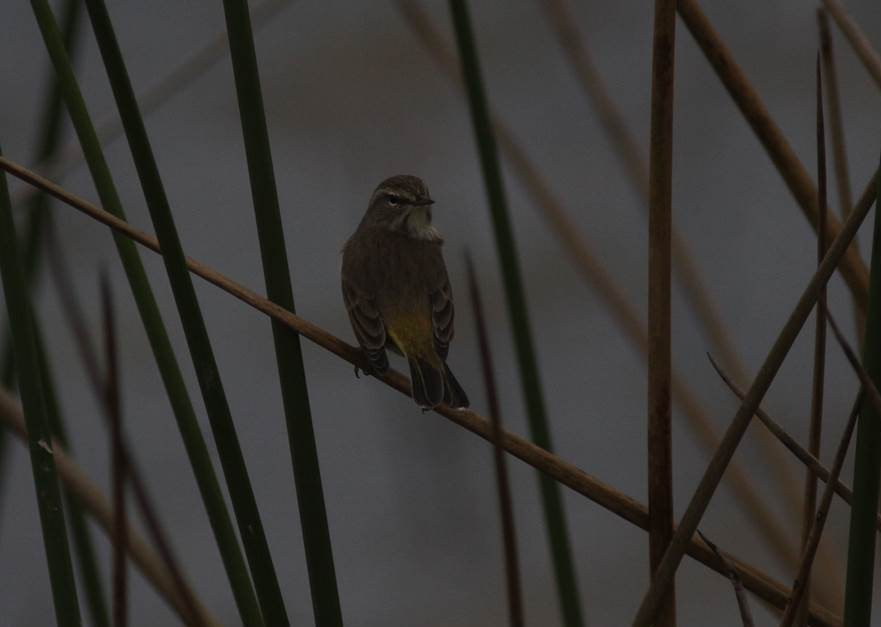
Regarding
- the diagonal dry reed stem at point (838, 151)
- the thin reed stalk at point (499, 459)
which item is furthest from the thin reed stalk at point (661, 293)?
the diagonal dry reed stem at point (838, 151)

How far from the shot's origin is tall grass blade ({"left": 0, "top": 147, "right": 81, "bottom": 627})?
2.14m

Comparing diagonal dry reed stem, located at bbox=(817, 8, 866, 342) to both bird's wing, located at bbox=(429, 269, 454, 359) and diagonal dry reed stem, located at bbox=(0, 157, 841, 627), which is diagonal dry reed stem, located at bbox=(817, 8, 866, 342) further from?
bird's wing, located at bbox=(429, 269, 454, 359)

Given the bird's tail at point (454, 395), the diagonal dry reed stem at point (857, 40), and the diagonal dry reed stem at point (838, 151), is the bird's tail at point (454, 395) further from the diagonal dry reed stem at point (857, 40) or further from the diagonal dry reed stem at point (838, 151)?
the diagonal dry reed stem at point (857, 40)

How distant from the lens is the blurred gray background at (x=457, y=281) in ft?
21.2

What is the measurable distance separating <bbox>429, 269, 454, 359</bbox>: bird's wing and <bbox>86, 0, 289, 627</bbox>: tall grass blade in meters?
1.72

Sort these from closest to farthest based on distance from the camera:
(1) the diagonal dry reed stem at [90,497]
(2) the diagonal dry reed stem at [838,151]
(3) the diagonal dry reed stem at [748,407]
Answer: (3) the diagonal dry reed stem at [748,407] < (1) the diagonal dry reed stem at [90,497] < (2) the diagonal dry reed stem at [838,151]

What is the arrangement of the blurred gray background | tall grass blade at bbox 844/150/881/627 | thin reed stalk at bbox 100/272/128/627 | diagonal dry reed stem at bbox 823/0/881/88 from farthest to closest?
the blurred gray background, diagonal dry reed stem at bbox 823/0/881/88, tall grass blade at bbox 844/150/881/627, thin reed stalk at bbox 100/272/128/627

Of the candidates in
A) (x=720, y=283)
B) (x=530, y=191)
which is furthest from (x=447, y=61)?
(x=720, y=283)

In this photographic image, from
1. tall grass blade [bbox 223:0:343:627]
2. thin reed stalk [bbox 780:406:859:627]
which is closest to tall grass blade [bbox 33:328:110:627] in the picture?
tall grass blade [bbox 223:0:343:627]

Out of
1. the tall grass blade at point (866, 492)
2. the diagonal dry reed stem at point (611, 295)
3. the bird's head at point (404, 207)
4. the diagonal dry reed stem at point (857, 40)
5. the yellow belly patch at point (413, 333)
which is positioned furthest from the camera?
the bird's head at point (404, 207)

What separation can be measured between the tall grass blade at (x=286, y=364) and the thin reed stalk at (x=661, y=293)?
1.93ft

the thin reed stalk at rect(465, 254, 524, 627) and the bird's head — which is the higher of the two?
the bird's head

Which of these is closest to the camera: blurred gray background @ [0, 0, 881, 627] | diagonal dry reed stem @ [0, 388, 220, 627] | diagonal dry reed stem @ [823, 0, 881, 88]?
diagonal dry reed stem @ [823, 0, 881, 88]

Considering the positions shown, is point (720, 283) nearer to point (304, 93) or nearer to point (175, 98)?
point (304, 93)
